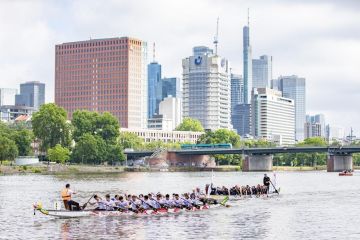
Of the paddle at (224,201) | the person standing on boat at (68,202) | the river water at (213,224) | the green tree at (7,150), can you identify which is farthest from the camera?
the green tree at (7,150)

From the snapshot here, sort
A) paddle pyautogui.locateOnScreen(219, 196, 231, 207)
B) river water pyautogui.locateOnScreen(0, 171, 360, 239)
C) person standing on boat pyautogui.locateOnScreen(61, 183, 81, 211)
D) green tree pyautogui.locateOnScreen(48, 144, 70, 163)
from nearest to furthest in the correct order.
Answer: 1. river water pyautogui.locateOnScreen(0, 171, 360, 239)
2. person standing on boat pyautogui.locateOnScreen(61, 183, 81, 211)
3. paddle pyautogui.locateOnScreen(219, 196, 231, 207)
4. green tree pyautogui.locateOnScreen(48, 144, 70, 163)

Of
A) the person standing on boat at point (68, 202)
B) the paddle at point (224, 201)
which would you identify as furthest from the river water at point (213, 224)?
the person standing on boat at point (68, 202)

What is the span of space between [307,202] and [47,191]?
38457mm

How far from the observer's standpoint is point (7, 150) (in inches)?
7141

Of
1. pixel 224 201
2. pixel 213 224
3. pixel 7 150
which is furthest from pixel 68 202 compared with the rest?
pixel 7 150

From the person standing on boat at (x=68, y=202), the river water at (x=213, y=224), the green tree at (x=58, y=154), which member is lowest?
the river water at (x=213, y=224)

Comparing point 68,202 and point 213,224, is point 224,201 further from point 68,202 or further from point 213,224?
point 68,202

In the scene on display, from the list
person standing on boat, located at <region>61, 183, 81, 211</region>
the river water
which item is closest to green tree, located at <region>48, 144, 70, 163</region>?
the river water

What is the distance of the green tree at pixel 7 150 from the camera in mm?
180500

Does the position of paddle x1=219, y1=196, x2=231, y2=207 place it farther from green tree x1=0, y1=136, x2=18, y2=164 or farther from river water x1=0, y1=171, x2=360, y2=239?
green tree x1=0, y1=136, x2=18, y2=164

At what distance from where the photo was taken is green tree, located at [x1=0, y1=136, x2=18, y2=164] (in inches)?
7106

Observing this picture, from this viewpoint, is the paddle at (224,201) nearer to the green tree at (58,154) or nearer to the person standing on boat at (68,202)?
the person standing on boat at (68,202)

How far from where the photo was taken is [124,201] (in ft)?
224

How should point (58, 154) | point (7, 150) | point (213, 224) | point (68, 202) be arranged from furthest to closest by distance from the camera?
point (58, 154) → point (7, 150) → point (68, 202) → point (213, 224)
